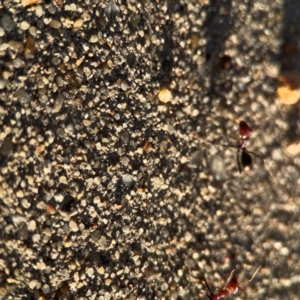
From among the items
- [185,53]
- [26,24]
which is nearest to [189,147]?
[185,53]

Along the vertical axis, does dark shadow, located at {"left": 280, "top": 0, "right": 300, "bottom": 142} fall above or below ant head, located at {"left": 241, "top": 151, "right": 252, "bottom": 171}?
above

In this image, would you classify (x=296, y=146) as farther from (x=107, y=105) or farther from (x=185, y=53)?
(x=107, y=105)

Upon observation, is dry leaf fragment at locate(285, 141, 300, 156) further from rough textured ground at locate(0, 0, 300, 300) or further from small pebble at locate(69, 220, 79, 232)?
small pebble at locate(69, 220, 79, 232)

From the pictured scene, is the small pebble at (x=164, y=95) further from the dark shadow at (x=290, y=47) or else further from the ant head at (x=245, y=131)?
the dark shadow at (x=290, y=47)

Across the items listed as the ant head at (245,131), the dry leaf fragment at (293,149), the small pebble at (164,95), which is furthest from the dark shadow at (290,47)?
the small pebble at (164,95)

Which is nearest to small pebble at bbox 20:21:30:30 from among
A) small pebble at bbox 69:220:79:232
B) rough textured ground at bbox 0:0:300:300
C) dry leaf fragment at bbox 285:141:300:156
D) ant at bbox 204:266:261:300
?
rough textured ground at bbox 0:0:300:300

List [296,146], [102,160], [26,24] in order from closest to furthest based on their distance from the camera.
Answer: [26,24] < [102,160] < [296,146]
